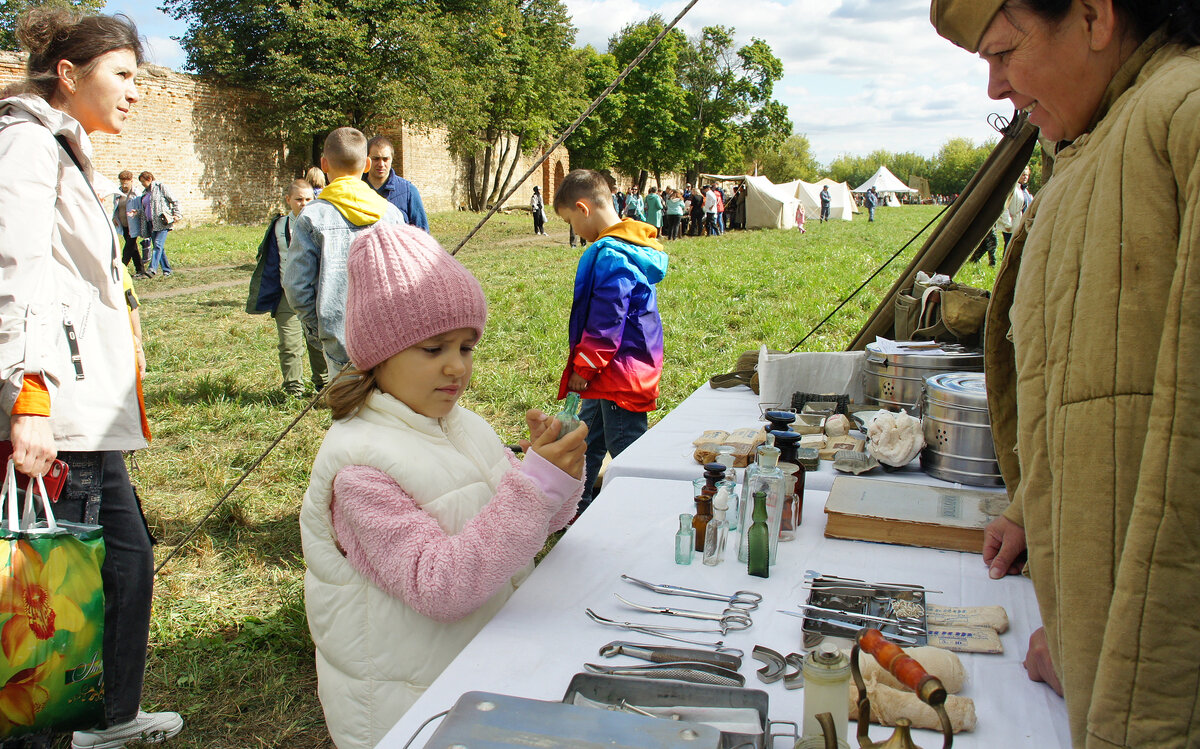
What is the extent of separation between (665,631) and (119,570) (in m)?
1.69

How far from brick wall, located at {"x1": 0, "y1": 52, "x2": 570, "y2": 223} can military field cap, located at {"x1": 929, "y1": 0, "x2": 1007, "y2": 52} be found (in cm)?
2261

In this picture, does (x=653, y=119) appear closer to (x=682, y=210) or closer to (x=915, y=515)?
(x=682, y=210)

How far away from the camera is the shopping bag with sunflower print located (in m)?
1.83

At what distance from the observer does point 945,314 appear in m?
3.23

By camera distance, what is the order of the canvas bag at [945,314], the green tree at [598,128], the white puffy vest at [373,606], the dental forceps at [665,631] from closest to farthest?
the dental forceps at [665,631], the white puffy vest at [373,606], the canvas bag at [945,314], the green tree at [598,128]

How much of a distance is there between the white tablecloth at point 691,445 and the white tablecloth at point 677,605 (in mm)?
307

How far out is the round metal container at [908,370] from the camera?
287 cm

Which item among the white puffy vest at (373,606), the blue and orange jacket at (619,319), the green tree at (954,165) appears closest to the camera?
the white puffy vest at (373,606)

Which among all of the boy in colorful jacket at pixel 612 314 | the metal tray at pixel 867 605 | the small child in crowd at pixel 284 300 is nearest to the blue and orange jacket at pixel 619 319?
the boy in colorful jacket at pixel 612 314

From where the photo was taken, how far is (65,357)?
6.78 feet

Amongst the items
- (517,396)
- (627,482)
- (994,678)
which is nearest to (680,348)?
(517,396)

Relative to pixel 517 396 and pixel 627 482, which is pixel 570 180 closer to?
pixel 627 482

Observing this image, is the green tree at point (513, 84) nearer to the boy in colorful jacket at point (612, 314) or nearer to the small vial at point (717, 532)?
the boy in colorful jacket at point (612, 314)

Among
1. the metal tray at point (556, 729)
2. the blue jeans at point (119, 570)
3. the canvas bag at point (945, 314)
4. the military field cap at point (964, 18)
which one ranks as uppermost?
the military field cap at point (964, 18)
